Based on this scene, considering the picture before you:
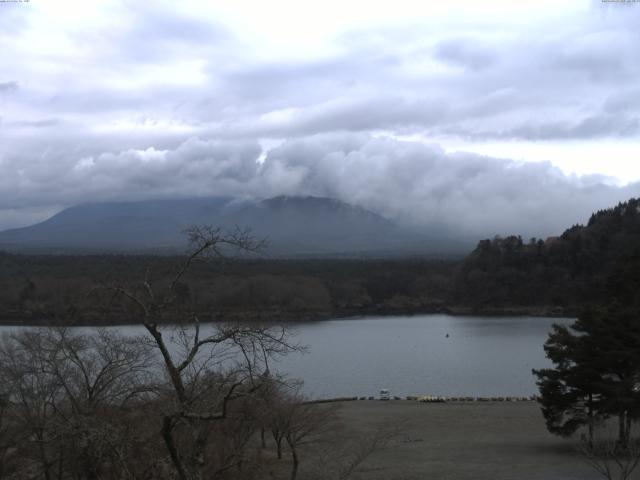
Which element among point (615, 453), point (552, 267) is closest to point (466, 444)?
point (615, 453)

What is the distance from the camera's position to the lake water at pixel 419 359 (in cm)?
3825

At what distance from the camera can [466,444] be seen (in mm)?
23750

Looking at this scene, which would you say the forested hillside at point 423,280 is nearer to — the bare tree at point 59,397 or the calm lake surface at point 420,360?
the calm lake surface at point 420,360

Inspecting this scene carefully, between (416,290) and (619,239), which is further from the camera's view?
(416,290)

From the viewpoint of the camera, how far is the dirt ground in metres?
19.2

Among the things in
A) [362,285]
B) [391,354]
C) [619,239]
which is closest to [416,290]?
[362,285]

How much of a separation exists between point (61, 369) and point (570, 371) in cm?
1338

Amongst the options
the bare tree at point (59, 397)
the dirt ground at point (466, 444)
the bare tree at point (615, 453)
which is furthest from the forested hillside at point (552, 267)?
the bare tree at point (59, 397)

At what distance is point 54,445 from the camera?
10.4 metres

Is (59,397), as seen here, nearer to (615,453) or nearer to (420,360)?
(615,453)

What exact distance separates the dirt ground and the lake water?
4.30 meters

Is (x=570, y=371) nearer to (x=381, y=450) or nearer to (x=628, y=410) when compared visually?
(x=628, y=410)

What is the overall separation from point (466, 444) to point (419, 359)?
82.8ft

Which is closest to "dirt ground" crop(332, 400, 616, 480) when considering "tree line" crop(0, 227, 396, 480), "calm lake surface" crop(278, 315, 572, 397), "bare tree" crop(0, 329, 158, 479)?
Result: "calm lake surface" crop(278, 315, 572, 397)
